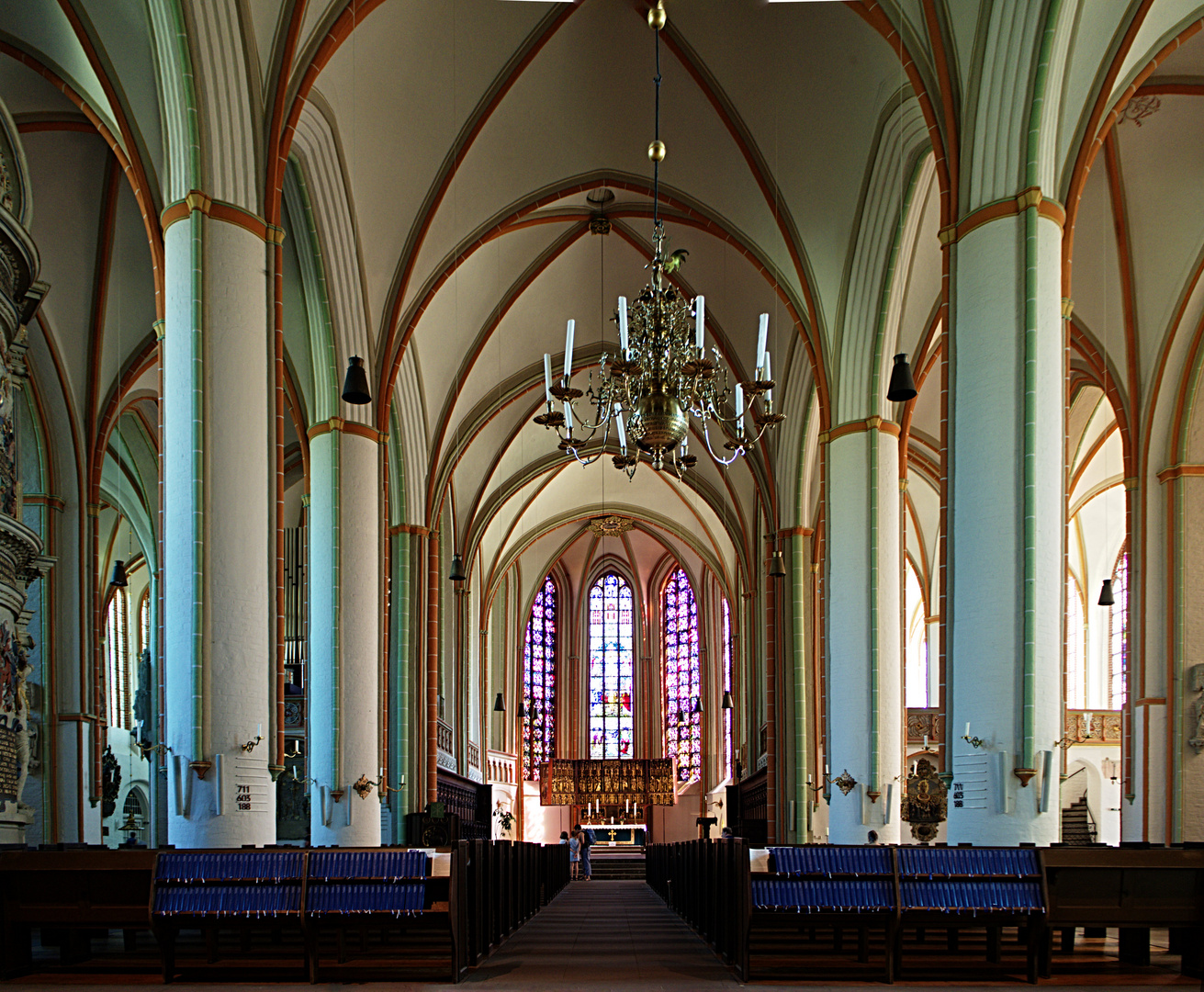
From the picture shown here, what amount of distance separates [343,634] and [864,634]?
6449 millimetres

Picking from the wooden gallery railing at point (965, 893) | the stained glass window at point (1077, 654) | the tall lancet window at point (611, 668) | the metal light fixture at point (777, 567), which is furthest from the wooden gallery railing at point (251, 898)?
the tall lancet window at point (611, 668)

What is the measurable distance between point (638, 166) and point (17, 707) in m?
10.9

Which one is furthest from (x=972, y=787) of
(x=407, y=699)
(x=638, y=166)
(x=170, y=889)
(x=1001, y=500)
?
(x=407, y=699)

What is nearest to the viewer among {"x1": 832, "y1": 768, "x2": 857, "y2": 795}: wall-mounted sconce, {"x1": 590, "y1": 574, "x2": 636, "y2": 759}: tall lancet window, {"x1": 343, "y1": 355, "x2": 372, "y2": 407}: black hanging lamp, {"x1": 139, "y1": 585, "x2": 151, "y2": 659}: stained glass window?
{"x1": 343, "y1": 355, "x2": 372, "y2": 407}: black hanging lamp

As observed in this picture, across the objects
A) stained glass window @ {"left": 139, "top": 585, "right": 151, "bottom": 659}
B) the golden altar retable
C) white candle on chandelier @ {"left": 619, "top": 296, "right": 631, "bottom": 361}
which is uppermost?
white candle on chandelier @ {"left": 619, "top": 296, "right": 631, "bottom": 361}

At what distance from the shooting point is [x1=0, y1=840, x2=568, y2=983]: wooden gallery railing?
23.6ft

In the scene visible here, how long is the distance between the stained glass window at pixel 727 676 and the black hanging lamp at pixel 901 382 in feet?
67.5

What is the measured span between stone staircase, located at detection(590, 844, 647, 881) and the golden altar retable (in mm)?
1787

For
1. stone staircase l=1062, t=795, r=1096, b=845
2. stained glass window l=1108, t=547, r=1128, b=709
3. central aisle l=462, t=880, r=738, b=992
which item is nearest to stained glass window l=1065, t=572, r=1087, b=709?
stained glass window l=1108, t=547, r=1128, b=709

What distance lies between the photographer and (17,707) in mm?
9430

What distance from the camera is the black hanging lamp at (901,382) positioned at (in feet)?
33.9

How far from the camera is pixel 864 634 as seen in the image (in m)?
14.9

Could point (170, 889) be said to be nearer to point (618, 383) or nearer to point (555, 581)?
point (618, 383)

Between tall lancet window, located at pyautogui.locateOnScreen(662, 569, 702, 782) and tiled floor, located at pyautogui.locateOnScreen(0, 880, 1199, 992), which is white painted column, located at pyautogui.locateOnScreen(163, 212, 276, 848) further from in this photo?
tall lancet window, located at pyautogui.locateOnScreen(662, 569, 702, 782)
